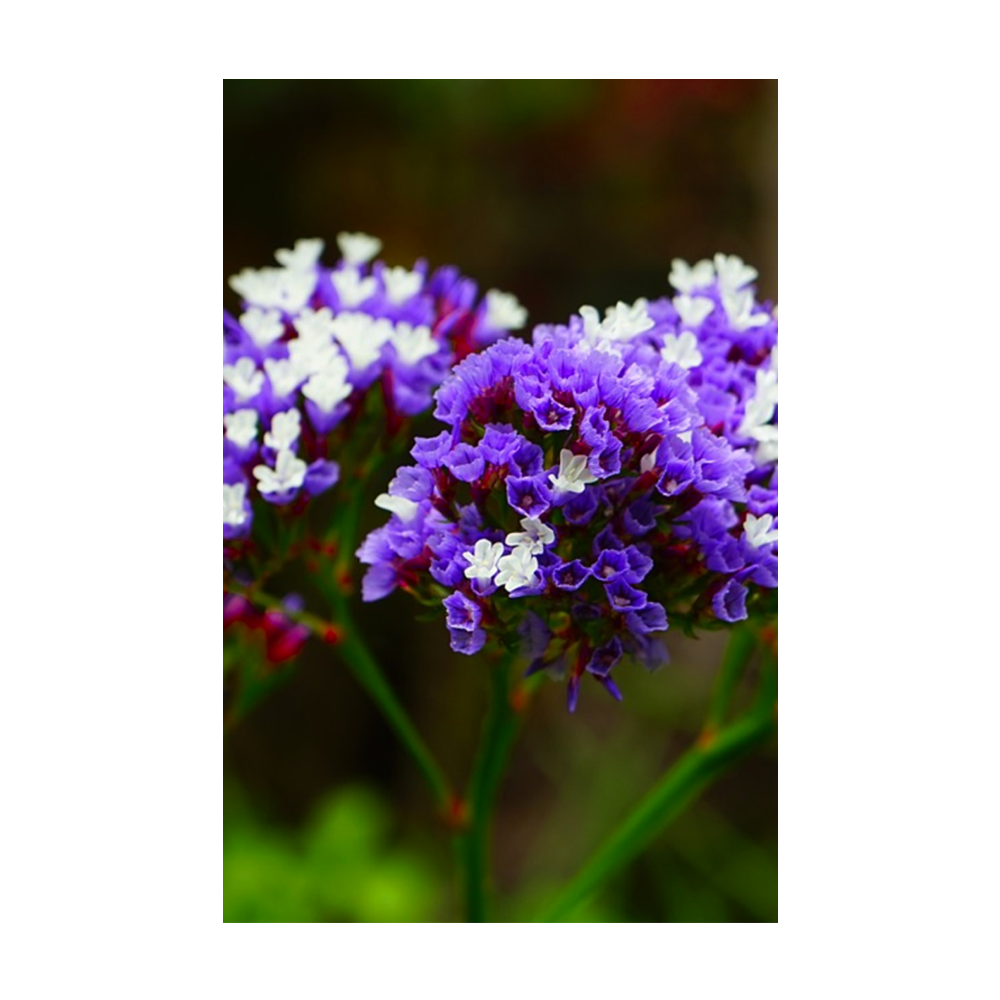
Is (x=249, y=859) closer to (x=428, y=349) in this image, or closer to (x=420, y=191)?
(x=428, y=349)

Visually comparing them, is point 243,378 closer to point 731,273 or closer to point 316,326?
point 316,326

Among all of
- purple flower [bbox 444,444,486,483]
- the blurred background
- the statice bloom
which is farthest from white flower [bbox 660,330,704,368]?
the blurred background

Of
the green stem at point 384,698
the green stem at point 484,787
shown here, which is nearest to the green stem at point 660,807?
the green stem at point 484,787

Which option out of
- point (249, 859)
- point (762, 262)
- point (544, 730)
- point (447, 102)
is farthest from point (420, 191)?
point (249, 859)

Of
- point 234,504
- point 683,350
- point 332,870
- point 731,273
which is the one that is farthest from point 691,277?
point 332,870

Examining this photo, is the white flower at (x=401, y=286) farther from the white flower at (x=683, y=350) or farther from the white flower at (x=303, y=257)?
the white flower at (x=683, y=350)

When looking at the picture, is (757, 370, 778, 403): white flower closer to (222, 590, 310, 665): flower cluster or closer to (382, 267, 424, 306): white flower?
(382, 267, 424, 306): white flower

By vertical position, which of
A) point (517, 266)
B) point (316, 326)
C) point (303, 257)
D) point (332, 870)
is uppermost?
point (517, 266)
